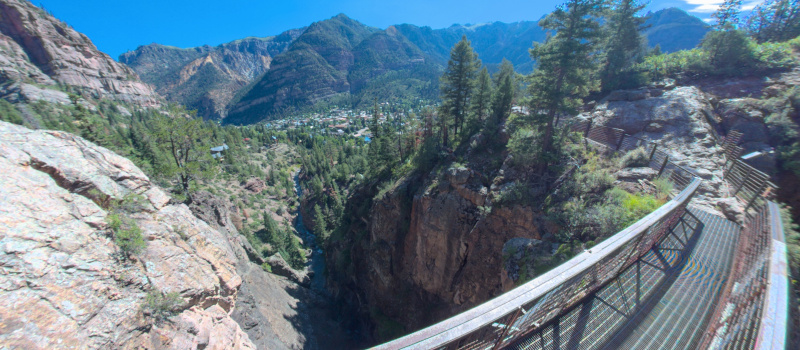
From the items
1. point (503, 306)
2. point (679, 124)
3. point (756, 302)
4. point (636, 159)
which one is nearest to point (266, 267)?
point (503, 306)

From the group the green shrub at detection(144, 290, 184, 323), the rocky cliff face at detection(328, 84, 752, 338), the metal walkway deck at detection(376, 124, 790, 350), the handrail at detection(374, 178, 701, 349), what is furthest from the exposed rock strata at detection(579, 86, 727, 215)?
the green shrub at detection(144, 290, 184, 323)

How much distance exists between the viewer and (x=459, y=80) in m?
22.3

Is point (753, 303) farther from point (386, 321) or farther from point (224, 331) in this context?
point (386, 321)

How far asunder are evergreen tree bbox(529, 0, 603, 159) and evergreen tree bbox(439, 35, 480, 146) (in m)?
8.77

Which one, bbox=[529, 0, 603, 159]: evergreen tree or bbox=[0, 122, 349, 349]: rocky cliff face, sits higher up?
bbox=[529, 0, 603, 159]: evergreen tree

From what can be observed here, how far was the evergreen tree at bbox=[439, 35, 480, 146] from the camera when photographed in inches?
853

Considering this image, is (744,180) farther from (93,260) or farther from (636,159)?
(93,260)

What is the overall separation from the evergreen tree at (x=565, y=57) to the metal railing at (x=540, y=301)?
316 inches

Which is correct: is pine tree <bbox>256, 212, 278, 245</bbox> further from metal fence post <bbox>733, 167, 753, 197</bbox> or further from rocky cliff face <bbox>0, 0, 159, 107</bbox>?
rocky cliff face <bbox>0, 0, 159, 107</bbox>

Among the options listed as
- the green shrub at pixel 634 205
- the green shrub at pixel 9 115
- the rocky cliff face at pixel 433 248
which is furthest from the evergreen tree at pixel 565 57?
the green shrub at pixel 9 115

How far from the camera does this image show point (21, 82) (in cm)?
8494

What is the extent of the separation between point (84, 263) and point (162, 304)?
222 cm

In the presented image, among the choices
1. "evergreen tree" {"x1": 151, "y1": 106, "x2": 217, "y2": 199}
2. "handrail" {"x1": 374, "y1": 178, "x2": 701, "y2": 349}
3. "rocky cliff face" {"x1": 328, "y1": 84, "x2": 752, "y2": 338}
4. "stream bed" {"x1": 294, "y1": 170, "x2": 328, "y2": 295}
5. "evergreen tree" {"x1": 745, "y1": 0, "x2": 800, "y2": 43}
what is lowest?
"stream bed" {"x1": 294, "y1": 170, "x2": 328, "y2": 295}

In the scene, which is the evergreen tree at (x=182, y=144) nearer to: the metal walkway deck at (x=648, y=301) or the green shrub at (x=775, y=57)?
the metal walkway deck at (x=648, y=301)
